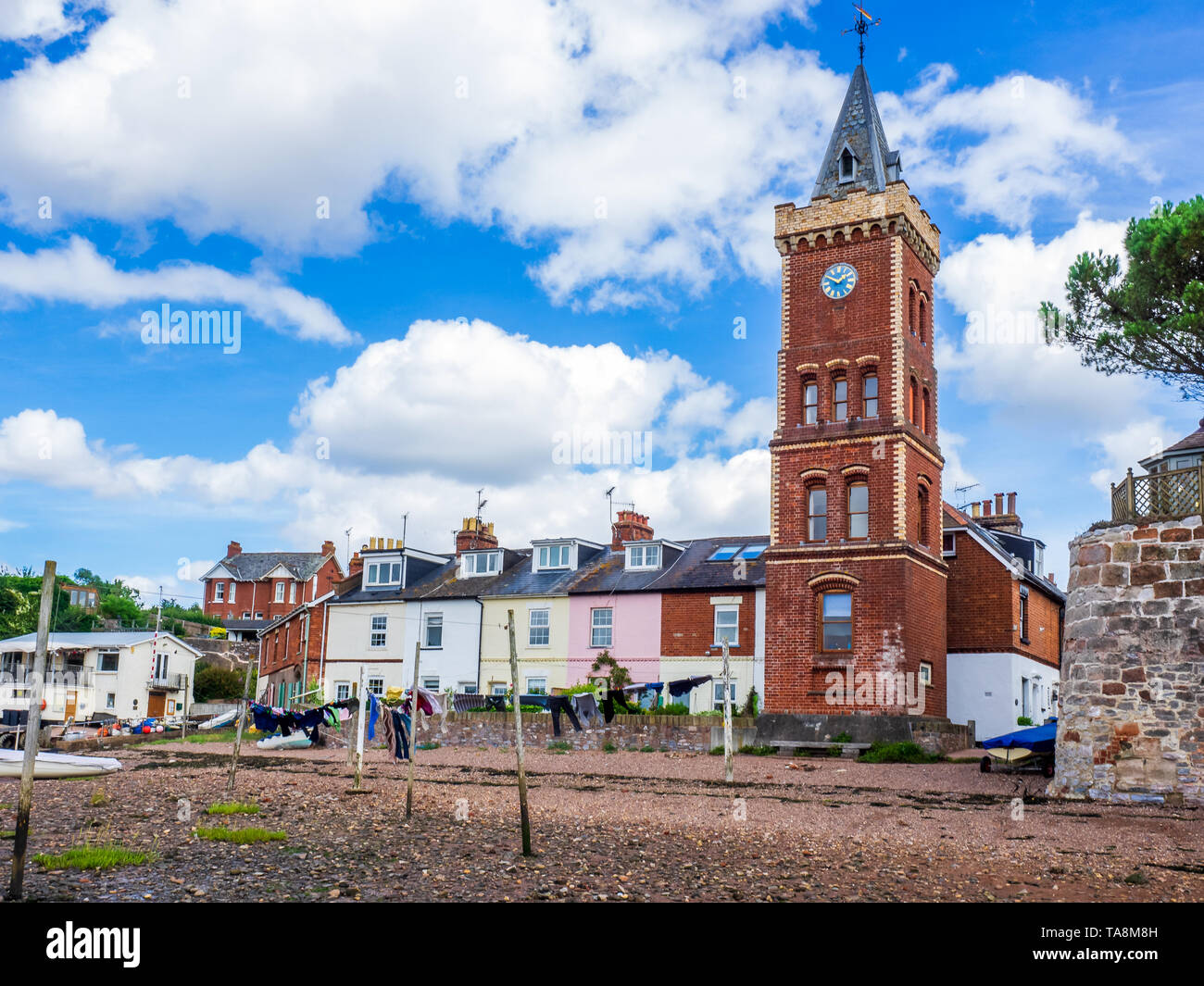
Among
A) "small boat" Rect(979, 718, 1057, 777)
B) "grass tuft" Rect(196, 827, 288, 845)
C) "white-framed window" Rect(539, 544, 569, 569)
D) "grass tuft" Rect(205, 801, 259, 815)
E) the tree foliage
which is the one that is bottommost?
"grass tuft" Rect(205, 801, 259, 815)

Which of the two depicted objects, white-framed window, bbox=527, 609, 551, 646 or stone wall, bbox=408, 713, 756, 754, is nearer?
stone wall, bbox=408, 713, 756, 754

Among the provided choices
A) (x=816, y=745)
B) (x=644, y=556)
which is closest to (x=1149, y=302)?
(x=816, y=745)

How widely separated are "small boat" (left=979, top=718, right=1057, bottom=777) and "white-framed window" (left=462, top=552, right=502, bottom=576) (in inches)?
1092

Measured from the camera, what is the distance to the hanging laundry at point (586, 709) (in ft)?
110

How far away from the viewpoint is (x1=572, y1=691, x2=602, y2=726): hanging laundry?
110 ft

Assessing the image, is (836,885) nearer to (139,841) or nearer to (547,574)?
(139,841)

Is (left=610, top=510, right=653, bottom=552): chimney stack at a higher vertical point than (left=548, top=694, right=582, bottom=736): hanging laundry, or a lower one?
higher

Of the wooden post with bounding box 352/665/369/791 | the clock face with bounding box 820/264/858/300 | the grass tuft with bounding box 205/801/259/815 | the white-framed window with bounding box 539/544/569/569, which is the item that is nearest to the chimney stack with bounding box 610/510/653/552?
the white-framed window with bounding box 539/544/569/569

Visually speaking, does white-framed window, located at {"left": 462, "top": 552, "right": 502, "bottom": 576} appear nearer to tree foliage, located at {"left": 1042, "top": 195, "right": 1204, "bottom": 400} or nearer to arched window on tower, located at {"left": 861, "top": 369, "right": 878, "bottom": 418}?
arched window on tower, located at {"left": 861, "top": 369, "right": 878, "bottom": 418}

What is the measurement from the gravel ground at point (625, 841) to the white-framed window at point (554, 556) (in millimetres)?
22010

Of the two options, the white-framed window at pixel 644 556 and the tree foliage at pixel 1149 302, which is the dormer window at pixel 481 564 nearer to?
the white-framed window at pixel 644 556

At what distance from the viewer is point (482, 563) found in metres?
49.2
